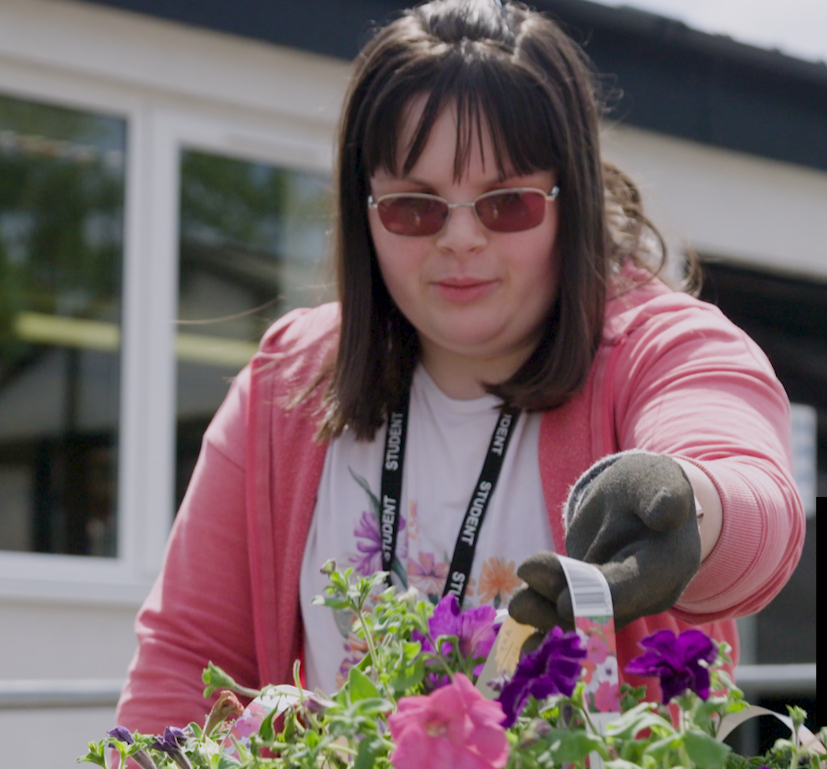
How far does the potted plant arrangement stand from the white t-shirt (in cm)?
71

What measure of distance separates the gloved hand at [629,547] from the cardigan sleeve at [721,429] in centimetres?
23

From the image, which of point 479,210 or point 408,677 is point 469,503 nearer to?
point 479,210

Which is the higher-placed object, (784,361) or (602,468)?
(784,361)

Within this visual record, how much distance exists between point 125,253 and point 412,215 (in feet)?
11.0

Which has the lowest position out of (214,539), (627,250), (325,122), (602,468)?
(214,539)

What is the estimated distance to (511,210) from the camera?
1627 mm

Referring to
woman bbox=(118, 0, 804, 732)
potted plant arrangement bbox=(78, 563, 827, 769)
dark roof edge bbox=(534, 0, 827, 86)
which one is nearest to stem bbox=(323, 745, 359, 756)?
potted plant arrangement bbox=(78, 563, 827, 769)

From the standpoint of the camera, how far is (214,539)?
1.74 meters

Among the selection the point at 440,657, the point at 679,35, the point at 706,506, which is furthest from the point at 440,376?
the point at 679,35

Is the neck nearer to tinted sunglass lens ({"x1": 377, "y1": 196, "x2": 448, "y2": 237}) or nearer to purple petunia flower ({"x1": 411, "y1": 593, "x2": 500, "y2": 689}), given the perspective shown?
tinted sunglass lens ({"x1": 377, "y1": 196, "x2": 448, "y2": 237})

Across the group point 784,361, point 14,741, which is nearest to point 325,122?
point 14,741

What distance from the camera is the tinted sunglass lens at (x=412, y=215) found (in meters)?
1.65

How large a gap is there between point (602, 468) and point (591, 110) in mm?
894

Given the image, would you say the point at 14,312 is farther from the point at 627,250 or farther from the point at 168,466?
the point at 627,250
